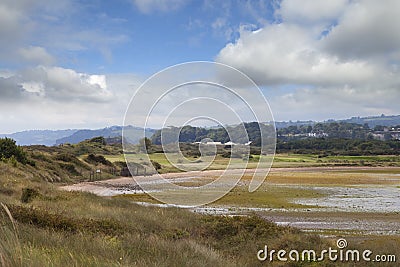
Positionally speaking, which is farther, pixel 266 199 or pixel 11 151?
pixel 11 151

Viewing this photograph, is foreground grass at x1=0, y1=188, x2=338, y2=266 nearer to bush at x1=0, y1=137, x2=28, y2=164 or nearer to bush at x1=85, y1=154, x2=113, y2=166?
bush at x1=0, y1=137, x2=28, y2=164

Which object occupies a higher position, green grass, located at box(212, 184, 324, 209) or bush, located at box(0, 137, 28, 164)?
bush, located at box(0, 137, 28, 164)

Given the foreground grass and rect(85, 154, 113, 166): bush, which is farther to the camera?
rect(85, 154, 113, 166): bush

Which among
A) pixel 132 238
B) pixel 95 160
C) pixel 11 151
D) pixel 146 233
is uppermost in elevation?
pixel 11 151

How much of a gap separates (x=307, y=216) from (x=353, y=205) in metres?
8.01

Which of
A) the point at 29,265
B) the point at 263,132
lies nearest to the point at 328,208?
the point at 263,132

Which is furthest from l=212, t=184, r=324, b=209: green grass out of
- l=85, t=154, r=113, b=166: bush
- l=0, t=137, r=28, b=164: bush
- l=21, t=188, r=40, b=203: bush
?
l=85, t=154, r=113, b=166: bush

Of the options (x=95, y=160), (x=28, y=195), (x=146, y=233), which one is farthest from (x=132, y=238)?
(x=95, y=160)

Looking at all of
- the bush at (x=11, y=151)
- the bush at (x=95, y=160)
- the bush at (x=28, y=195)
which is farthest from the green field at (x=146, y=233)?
the bush at (x=95, y=160)

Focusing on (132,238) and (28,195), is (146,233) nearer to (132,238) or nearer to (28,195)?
(132,238)

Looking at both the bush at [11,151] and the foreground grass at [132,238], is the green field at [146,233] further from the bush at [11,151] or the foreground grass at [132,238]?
the bush at [11,151]

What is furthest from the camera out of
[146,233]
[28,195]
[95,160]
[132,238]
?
[95,160]

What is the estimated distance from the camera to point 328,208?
30.6 meters

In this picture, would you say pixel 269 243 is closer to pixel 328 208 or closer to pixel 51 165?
pixel 328 208
